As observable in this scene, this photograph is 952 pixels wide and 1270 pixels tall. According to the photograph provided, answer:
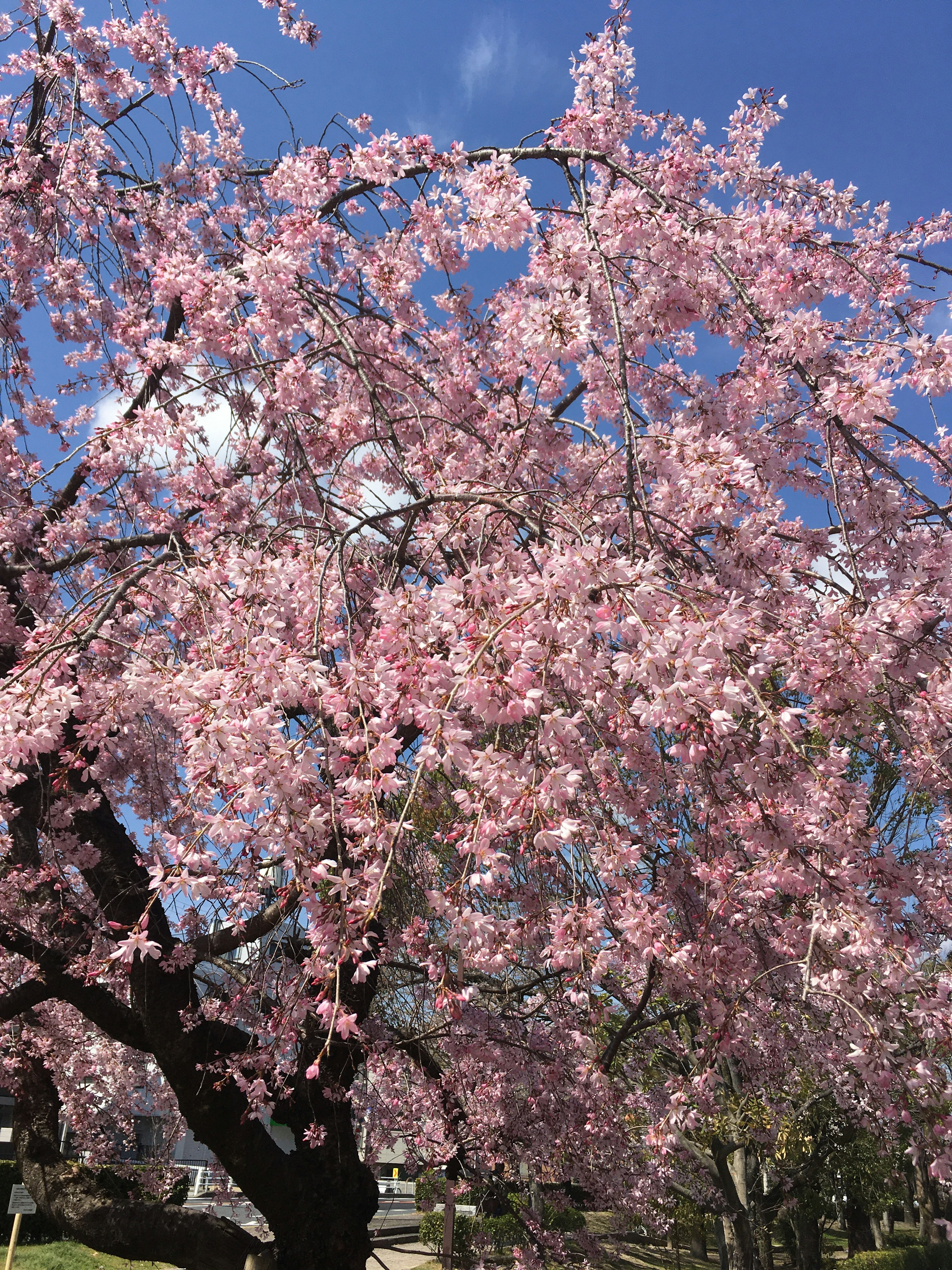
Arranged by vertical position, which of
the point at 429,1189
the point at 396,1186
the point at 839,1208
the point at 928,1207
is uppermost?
the point at 429,1189

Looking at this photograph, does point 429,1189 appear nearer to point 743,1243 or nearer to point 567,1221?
point 743,1243


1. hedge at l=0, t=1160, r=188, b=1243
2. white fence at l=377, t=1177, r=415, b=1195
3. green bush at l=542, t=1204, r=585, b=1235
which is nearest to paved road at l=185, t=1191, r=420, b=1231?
white fence at l=377, t=1177, r=415, b=1195

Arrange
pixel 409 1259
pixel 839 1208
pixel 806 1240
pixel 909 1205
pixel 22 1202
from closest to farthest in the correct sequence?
1. pixel 22 1202
2. pixel 806 1240
3. pixel 409 1259
4. pixel 839 1208
5. pixel 909 1205

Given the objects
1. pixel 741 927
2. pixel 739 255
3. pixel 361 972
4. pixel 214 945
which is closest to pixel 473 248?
pixel 739 255

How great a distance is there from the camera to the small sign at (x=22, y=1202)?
5367mm

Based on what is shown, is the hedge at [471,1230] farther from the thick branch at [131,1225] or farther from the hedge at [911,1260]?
the thick branch at [131,1225]

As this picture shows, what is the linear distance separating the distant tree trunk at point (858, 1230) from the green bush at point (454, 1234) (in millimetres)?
7262

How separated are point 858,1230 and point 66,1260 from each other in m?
14.9

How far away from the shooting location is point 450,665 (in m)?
2.25

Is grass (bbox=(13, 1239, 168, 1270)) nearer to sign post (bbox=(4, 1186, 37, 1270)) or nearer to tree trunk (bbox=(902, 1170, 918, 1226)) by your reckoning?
sign post (bbox=(4, 1186, 37, 1270))

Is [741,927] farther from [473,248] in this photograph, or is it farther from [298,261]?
[298,261]

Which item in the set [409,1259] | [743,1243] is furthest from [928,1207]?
[409,1259]

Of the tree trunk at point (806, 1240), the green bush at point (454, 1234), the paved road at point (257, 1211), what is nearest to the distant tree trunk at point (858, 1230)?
the tree trunk at point (806, 1240)

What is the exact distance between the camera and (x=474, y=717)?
2.45m
